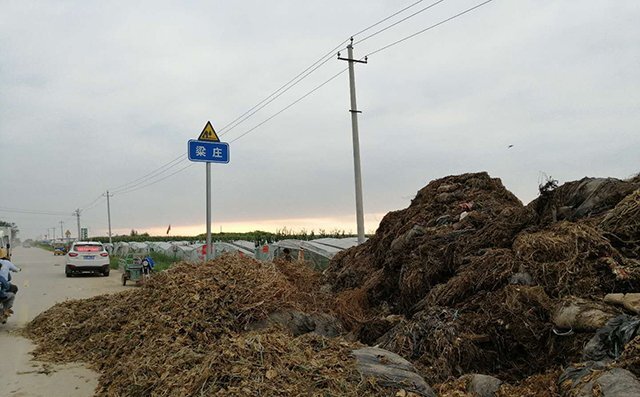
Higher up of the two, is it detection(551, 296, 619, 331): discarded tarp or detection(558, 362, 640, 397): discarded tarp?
detection(551, 296, 619, 331): discarded tarp

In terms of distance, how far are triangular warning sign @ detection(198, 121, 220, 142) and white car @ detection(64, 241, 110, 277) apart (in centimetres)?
1726

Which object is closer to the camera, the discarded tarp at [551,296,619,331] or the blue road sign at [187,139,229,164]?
the discarded tarp at [551,296,619,331]

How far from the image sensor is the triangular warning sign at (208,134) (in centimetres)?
958

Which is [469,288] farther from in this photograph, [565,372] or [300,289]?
[300,289]

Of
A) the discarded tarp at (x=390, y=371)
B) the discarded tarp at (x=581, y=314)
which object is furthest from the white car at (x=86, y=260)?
the discarded tarp at (x=581, y=314)

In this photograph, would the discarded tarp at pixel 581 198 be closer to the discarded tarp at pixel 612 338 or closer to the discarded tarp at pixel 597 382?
the discarded tarp at pixel 612 338

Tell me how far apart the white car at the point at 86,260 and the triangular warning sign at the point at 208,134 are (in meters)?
17.3

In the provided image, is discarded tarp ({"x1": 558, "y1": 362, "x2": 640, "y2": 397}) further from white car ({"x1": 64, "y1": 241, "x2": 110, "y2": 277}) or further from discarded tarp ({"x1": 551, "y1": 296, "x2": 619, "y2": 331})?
white car ({"x1": 64, "y1": 241, "x2": 110, "y2": 277})

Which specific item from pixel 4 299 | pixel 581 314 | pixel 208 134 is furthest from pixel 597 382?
pixel 4 299

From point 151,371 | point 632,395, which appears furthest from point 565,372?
point 151,371

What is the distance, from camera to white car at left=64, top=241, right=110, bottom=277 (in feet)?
79.0

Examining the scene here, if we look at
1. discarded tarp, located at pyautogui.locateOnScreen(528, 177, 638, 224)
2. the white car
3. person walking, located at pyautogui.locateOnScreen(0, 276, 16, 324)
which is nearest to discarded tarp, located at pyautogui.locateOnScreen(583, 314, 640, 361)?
discarded tarp, located at pyautogui.locateOnScreen(528, 177, 638, 224)

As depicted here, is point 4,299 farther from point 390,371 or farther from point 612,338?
point 612,338

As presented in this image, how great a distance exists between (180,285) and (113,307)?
245 cm
